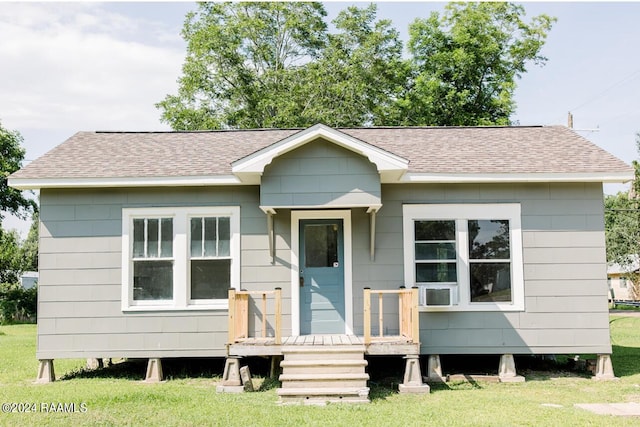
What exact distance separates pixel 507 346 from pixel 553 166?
9.13ft

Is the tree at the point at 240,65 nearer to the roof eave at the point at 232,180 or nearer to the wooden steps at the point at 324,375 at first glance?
the roof eave at the point at 232,180

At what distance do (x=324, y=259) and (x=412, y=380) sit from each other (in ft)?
7.57

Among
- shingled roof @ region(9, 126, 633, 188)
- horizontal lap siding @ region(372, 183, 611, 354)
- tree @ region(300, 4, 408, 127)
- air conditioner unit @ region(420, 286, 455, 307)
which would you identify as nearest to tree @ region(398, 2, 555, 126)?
tree @ region(300, 4, 408, 127)

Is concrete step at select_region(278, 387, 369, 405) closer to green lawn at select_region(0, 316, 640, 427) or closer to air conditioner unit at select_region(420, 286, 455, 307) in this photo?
green lawn at select_region(0, 316, 640, 427)

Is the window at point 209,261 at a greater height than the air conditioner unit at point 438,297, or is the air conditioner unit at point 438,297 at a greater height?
the window at point 209,261

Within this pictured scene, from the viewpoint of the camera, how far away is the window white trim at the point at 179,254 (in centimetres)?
879

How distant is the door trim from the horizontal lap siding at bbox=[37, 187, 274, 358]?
0.55ft

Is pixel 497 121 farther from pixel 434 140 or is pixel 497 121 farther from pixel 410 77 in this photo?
pixel 434 140

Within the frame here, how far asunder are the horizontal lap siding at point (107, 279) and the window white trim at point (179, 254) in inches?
3.2

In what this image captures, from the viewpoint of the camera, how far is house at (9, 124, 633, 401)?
8711 mm

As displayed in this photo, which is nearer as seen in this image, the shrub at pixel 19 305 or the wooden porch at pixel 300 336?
the wooden porch at pixel 300 336

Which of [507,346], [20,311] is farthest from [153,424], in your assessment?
[20,311]

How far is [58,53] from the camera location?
14461mm

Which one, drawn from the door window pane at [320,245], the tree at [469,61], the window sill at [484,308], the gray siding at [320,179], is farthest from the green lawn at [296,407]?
the tree at [469,61]
